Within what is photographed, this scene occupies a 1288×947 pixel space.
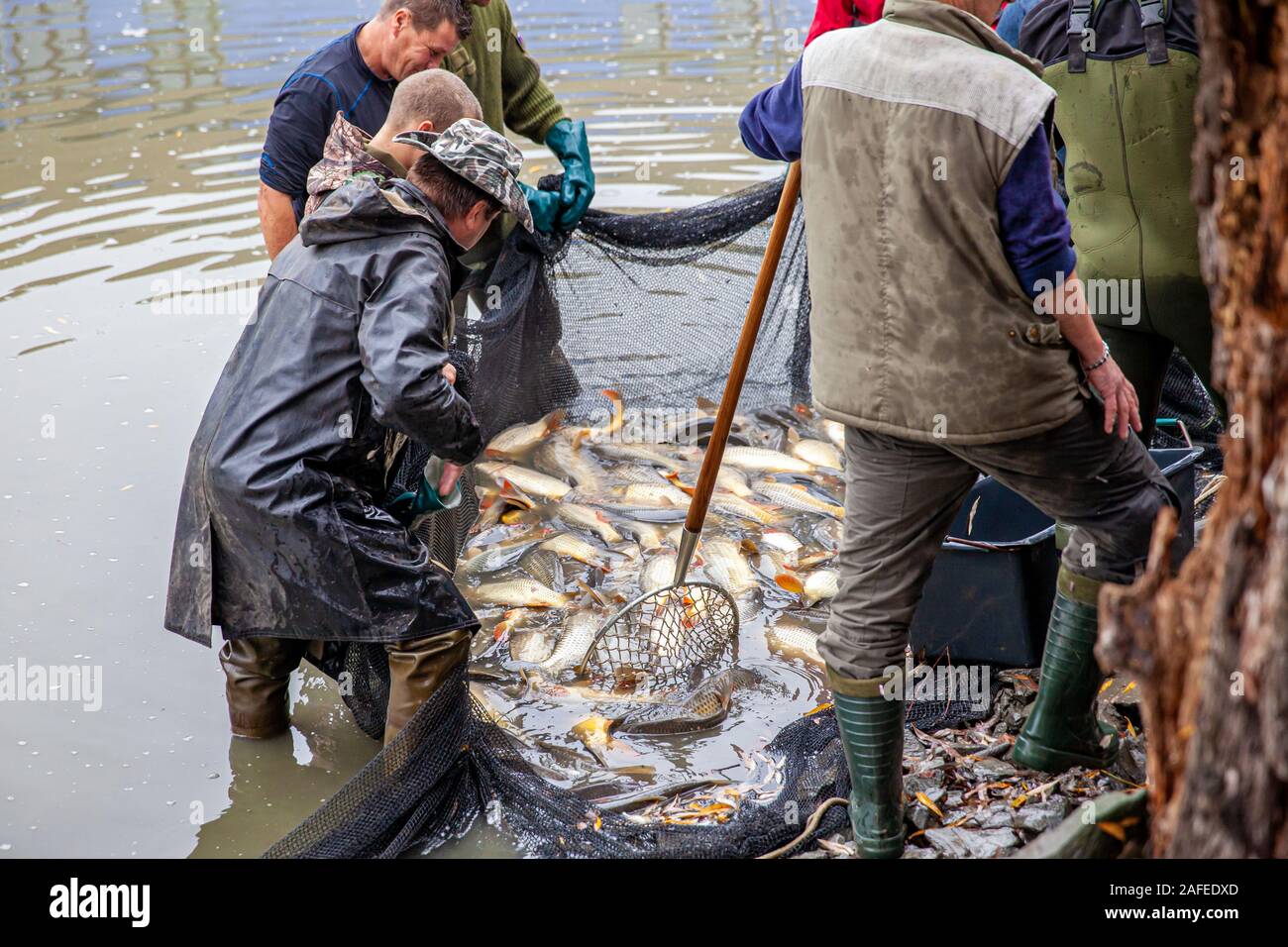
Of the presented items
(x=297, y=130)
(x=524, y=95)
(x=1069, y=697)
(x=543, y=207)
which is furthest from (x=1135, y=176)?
(x=524, y=95)

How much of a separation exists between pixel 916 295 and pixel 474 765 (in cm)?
183

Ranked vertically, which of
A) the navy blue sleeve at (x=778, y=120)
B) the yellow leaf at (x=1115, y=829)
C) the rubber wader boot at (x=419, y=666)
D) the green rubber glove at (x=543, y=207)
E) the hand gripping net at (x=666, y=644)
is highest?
the navy blue sleeve at (x=778, y=120)

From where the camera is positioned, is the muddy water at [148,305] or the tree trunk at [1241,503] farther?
the muddy water at [148,305]

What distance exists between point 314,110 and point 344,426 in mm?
1838

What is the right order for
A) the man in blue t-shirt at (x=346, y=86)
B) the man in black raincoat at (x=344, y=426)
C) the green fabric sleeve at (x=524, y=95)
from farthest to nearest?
1. the green fabric sleeve at (x=524, y=95)
2. the man in blue t-shirt at (x=346, y=86)
3. the man in black raincoat at (x=344, y=426)

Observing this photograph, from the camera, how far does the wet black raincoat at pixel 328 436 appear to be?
3363 millimetres

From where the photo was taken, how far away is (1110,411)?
2895 mm

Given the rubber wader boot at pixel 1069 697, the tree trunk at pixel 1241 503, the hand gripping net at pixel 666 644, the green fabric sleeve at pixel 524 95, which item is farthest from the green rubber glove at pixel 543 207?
the tree trunk at pixel 1241 503

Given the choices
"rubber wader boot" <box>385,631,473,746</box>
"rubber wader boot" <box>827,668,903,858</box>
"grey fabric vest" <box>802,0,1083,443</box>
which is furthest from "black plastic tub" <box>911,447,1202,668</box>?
"rubber wader boot" <box>385,631,473,746</box>

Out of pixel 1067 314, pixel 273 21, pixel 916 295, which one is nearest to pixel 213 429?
pixel 916 295

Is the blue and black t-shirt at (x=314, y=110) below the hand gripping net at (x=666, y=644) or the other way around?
the other way around

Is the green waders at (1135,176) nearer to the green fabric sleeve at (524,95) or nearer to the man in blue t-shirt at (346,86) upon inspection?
the man in blue t-shirt at (346,86)

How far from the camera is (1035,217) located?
268 centimetres
